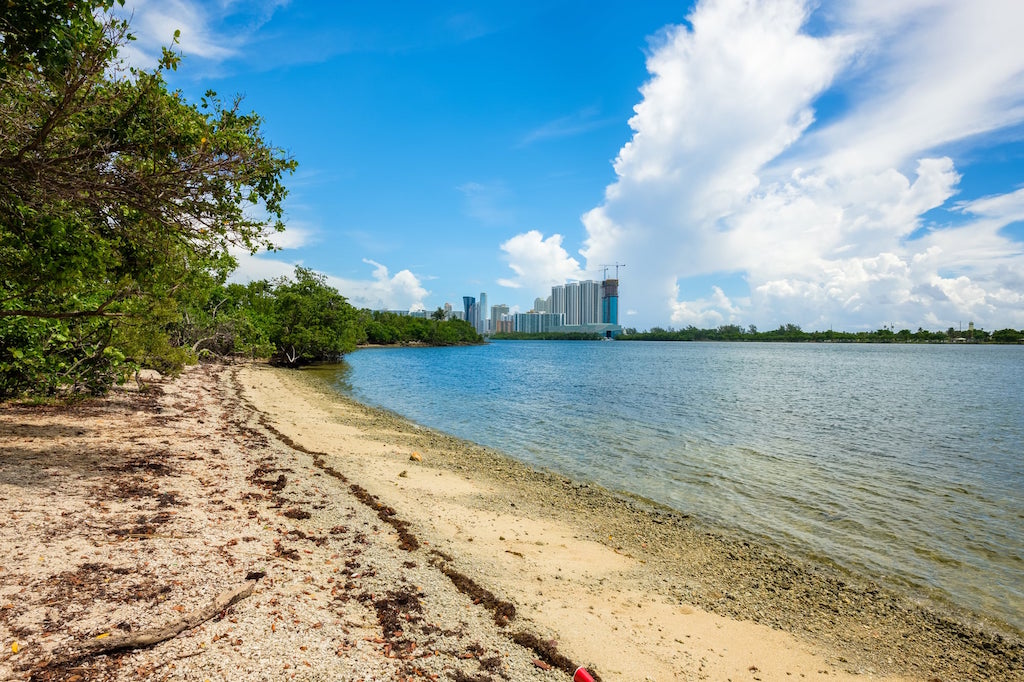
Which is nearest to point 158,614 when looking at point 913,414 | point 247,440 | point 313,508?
point 313,508

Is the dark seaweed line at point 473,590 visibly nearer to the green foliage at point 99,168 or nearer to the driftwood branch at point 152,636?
the driftwood branch at point 152,636

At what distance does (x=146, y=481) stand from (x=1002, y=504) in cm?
2207

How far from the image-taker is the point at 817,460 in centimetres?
1866

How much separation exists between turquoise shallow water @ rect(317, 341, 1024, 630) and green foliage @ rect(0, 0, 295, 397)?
41.0ft

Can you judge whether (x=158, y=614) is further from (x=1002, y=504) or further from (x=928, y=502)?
(x=1002, y=504)

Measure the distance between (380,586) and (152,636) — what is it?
2.61 meters

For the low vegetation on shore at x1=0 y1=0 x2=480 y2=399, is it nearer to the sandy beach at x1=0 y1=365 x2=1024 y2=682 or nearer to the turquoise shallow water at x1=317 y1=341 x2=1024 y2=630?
the sandy beach at x1=0 y1=365 x2=1024 y2=682

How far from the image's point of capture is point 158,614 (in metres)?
4.86

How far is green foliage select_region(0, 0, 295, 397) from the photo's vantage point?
5.67 metres

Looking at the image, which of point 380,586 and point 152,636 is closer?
point 152,636

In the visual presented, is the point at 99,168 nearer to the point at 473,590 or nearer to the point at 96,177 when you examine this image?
the point at 96,177

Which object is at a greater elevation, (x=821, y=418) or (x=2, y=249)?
(x=2, y=249)

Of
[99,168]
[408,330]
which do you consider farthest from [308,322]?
[408,330]

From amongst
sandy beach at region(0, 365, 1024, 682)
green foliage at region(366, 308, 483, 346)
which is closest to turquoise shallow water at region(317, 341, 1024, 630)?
sandy beach at region(0, 365, 1024, 682)
